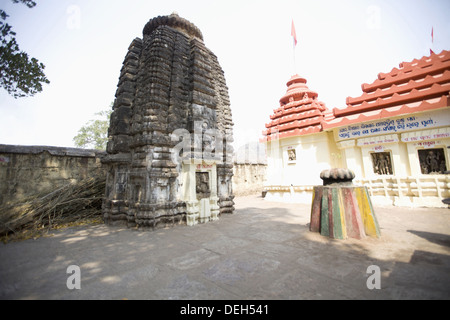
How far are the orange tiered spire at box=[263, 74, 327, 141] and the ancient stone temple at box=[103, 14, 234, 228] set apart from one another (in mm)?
5521

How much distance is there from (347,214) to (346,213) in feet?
0.08

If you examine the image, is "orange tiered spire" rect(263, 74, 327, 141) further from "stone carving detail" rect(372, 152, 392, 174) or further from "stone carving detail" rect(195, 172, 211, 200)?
"stone carving detail" rect(195, 172, 211, 200)

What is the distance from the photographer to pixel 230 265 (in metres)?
2.67

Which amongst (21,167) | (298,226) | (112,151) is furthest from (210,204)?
(21,167)

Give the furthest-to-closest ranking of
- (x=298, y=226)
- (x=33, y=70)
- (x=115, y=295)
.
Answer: (x=33, y=70)
(x=298, y=226)
(x=115, y=295)

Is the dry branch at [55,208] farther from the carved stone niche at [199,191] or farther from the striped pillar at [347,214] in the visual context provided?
the striped pillar at [347,214]

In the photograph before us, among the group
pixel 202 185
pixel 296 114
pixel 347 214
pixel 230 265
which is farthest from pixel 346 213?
pixel 296 114

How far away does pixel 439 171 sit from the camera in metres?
6.81

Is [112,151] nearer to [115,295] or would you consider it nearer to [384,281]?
[115,295]

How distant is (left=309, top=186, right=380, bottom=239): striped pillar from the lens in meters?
3.69

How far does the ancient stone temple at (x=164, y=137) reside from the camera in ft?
16.4

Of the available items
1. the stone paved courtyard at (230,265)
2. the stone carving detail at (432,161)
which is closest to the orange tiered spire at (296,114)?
the stone carving detail at (432,161)

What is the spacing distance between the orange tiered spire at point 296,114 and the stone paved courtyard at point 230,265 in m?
6.54

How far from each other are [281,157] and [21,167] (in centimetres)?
1066
